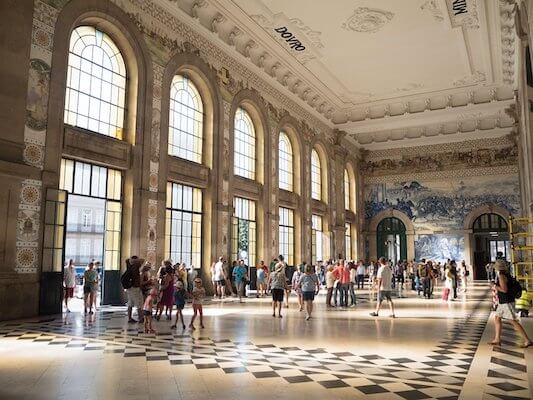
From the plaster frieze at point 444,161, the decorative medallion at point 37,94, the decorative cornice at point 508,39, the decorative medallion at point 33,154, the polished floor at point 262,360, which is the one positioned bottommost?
the polished floor at point 262,360

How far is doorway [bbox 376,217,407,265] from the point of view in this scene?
107 feet

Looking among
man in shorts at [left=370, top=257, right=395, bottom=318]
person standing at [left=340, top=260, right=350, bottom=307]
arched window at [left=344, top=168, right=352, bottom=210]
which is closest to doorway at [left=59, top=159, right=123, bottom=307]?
person standing at [left=340, top=260, right=350, bottom=307]

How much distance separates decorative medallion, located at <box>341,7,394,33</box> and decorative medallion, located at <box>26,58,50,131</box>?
11.0 m

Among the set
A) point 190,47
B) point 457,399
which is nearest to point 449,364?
point 457,399

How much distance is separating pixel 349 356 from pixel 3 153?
844 cm

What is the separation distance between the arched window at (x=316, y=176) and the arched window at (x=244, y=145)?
22.2 ft

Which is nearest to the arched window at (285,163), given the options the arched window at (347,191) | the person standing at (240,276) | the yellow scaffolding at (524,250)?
the person standing at (240,276)

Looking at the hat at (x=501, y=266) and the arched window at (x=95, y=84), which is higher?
the arched window at (x=95, y=84)

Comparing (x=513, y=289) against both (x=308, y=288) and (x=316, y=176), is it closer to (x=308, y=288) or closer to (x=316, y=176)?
(x=308, y=288)

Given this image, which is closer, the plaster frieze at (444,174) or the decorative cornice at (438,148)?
the plaster frieze at (444,174)

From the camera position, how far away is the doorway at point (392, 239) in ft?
107

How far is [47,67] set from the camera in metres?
11.4

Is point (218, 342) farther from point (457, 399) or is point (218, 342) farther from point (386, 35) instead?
point (386, 35)

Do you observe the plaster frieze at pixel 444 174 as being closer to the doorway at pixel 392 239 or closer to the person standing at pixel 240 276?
the doorway at pixel 392 239
